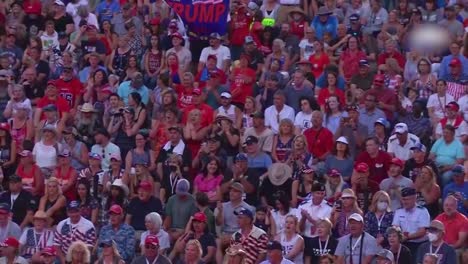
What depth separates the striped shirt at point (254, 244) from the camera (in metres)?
22.6

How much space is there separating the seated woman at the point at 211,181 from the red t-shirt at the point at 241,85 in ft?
8.95

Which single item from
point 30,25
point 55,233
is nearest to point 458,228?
point 55,233

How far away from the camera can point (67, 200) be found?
24.4 m

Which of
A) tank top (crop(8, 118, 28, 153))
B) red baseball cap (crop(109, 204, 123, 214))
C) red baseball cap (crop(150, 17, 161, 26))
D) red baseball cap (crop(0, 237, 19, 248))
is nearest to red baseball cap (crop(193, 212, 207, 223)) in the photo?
red baseball cap (crop(109, 204, 123, 214))

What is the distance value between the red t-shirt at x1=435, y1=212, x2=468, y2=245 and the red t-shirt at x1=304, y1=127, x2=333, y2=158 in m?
2.92

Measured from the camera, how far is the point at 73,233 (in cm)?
2336

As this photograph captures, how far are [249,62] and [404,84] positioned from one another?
2359mm

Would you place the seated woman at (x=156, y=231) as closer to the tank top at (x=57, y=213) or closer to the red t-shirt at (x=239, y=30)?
the tank top at (x=57, y=213)

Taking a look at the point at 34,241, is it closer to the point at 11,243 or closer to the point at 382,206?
→ the point at 11,243

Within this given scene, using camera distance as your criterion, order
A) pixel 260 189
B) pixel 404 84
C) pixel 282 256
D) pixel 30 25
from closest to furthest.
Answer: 1. pixel 282 256
2. pixel 260 189
3. pixel 404 84
4. pixel 30 25

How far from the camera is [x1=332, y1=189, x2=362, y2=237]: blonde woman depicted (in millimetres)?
22630

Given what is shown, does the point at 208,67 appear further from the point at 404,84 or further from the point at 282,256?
the point at 282,256

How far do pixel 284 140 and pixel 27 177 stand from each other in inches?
133

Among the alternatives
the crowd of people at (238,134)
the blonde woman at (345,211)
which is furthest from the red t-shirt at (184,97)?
the blonde woman at (345,211)
